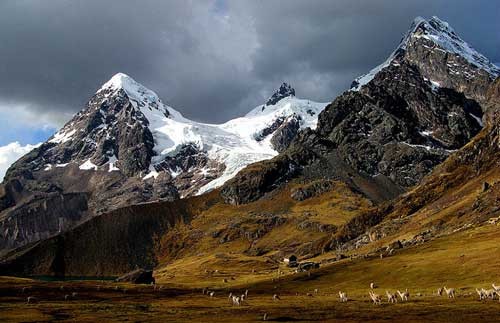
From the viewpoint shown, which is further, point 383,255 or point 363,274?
point 383,255

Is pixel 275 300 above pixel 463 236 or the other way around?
the other way around

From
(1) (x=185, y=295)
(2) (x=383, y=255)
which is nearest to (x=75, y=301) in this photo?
(1) (x=185, y=295)

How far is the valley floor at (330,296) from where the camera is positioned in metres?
73.2

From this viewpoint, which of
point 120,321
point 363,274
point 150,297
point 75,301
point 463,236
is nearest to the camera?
point 120,321

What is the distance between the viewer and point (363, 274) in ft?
463

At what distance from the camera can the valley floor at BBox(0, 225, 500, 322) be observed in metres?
73.2

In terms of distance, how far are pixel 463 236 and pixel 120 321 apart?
12211cm

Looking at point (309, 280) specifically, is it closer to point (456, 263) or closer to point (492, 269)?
point (456, 263)

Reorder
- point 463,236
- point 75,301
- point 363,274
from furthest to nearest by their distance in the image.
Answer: point 463,236, point 363,274, point 75,301

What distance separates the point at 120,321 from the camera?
71.0m

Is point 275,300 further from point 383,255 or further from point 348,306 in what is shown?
point 383,255

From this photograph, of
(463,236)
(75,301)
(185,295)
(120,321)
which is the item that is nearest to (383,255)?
(463,236)

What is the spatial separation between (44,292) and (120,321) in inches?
2115

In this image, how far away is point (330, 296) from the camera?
112 metres
